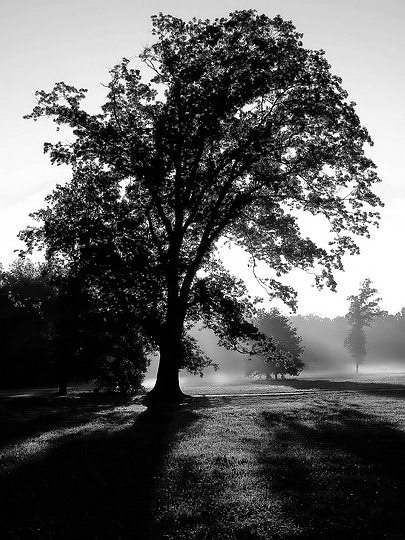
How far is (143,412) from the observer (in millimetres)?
19438

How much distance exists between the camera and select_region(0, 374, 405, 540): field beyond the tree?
6.59m

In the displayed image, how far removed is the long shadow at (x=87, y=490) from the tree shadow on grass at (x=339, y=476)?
2.29m

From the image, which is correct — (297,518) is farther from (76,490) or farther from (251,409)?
(251,409)

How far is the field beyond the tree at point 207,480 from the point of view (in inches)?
260

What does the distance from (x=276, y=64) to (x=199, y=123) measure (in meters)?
5.24

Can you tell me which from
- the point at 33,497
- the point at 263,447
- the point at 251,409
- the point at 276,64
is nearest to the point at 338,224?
the point at 276,64

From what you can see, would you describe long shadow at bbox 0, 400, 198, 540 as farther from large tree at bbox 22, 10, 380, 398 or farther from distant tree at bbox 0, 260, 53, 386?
distant tree at bbox 0, 260, 53, 386

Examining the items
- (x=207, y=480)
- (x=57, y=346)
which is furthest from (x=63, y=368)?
(x=207, y=480)

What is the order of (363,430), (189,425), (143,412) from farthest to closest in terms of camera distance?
(143,412)
(189,425)
(363,430)

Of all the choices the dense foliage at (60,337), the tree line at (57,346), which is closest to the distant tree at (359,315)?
the tree line at (57,346)

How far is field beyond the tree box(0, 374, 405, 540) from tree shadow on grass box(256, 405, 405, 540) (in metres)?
0.02

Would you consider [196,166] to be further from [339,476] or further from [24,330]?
[24,330]

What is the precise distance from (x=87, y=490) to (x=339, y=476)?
4592 millimetres

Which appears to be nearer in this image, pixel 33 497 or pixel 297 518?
pixel 297 518
